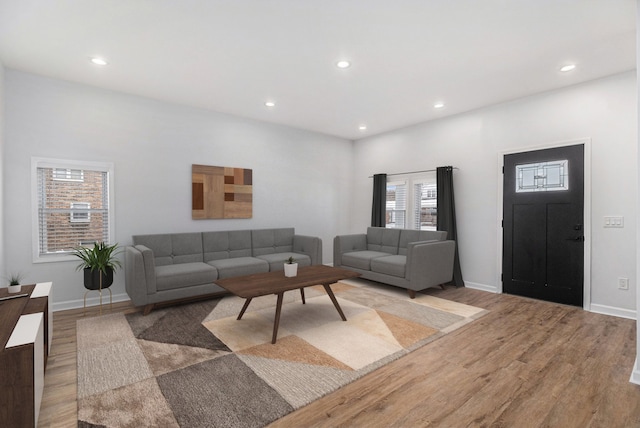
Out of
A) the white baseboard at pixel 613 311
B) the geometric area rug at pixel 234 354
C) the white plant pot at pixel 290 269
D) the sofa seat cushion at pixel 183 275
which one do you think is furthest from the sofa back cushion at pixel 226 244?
the white baseboard at pixel 613 311

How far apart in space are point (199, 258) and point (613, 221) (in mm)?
5311

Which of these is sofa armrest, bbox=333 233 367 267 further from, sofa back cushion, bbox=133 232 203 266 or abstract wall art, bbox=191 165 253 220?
sofa back cushion, bbox=133 232 203 266

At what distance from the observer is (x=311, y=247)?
513cm

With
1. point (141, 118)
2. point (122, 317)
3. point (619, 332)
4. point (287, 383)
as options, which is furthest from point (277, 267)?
point (619, 332)

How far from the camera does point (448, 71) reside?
11.5 ft

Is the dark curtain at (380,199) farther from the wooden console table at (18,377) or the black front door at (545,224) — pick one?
the wooden console table at (18,377)

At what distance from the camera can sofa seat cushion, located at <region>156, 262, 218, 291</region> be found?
363 cm

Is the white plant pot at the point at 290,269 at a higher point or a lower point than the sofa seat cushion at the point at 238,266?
higher

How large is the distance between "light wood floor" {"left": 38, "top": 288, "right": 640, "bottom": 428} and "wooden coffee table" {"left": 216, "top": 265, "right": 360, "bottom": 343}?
105 cm

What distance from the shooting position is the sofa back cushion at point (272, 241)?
203 inches

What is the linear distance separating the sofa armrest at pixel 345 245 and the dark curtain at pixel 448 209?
4.63 feet

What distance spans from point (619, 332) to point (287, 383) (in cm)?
337

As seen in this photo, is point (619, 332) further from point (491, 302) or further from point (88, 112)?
point (88, 112)

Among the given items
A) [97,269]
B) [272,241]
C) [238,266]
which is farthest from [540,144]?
[97,269]
